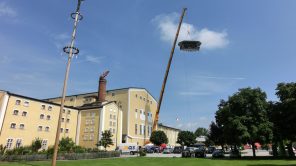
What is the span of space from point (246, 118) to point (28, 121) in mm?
45749

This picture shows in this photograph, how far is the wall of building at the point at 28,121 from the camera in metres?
53.4

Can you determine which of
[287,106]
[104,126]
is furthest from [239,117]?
[104,126]

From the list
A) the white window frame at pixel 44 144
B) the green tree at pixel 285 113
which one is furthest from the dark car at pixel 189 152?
the white window frame at pixel 44 144

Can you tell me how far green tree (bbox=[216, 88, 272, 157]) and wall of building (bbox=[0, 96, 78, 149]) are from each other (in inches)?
1592

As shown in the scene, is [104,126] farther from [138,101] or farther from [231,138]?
[231,138]

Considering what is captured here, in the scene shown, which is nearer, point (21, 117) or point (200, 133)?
point (21, 117)

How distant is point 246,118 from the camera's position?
43.2m

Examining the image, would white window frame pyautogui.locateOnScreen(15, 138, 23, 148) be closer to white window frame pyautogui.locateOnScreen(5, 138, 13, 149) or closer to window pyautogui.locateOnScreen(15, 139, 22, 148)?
window pyautogui.locateOnScreen(15, 139, 22, 148)

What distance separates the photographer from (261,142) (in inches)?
1670

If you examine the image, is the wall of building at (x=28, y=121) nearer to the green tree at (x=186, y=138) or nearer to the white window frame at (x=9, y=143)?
the white window frame at (x=9, y=143)

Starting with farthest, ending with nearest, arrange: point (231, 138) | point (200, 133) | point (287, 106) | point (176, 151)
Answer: point (200, 133)
point (176, 151)
point (231, 138)
point (287, 106)

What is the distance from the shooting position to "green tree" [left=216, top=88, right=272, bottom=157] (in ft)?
137

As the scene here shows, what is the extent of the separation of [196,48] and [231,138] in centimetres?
3274

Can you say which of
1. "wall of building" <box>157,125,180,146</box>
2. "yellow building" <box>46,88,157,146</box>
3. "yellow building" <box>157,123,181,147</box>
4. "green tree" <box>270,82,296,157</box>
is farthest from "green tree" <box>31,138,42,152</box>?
"wall of building" <box>157,125,180,146</box>
